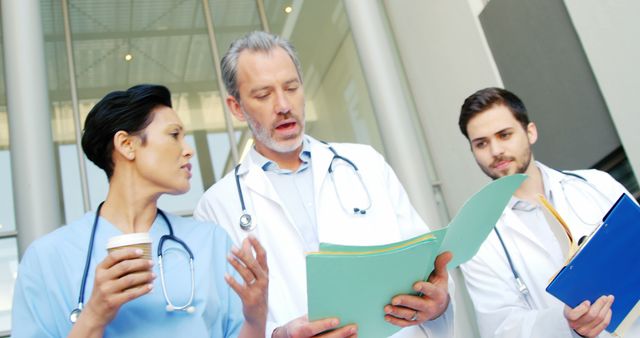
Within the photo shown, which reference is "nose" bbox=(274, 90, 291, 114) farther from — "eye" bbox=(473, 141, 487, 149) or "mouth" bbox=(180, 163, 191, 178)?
"eye" bbox=(473, 141, 487, 149)

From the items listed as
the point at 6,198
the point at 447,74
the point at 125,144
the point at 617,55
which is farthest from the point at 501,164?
the point at 6,198

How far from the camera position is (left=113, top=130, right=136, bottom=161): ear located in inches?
60.7

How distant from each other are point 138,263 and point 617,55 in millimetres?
3030

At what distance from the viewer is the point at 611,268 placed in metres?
1.49

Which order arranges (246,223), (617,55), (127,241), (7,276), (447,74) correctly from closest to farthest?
1. (127,241)
2. (246,223)
3. (617,55)
4. (7,276)
5. (447,74)

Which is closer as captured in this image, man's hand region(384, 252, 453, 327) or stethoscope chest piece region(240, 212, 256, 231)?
man's hand region(384, 252, 453, 327)

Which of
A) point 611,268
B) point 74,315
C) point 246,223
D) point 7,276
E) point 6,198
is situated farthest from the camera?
point 6,198

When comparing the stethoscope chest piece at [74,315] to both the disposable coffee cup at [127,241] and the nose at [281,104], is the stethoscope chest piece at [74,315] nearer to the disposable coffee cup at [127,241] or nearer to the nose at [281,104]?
the disposable coffee cup at [127,241]

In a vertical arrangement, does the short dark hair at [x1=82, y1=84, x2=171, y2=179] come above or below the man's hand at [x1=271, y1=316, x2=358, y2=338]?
above

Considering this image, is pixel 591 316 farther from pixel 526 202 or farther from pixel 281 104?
pixel 281 104

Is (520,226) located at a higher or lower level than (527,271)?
higher

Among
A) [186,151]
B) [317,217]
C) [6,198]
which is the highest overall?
[6,198]

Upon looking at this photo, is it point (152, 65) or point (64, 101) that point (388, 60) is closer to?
point (152, 65)

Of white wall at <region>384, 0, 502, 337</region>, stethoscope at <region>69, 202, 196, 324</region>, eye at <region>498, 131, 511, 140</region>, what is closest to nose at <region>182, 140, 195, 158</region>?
stethoscope at <region>69, 202, 196, 324</region>
